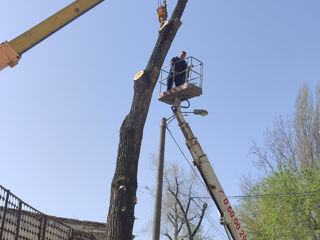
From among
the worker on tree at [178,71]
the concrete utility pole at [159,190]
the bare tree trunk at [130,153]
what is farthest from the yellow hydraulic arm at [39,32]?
the concrete utility pole at [159,190]

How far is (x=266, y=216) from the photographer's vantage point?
2033 cm

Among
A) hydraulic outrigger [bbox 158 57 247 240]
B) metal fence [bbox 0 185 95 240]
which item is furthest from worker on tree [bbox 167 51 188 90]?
metal fence [bbox 0 185 95 240]

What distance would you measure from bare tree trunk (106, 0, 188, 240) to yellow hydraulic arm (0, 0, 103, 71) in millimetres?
2550

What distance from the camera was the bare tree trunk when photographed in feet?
19.8

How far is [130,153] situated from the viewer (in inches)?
257

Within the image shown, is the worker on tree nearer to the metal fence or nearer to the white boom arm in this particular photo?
the white boom arm

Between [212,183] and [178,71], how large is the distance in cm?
370

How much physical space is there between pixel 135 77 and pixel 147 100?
0.64 m

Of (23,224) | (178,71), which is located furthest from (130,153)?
(178,71)

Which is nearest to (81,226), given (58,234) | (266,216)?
(58,234)

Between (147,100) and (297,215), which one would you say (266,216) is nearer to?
(297,215)

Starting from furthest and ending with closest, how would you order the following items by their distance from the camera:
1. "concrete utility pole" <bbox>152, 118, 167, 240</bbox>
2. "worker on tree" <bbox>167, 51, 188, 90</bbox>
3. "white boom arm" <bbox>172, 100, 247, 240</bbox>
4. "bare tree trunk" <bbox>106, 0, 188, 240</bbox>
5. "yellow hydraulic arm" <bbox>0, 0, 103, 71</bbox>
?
1. "worker on tree" <bbox>167, 51, 188, 90</bbox>
2. "white boom arm" <bbox>172, 100, 247, 240</bbox>
3. "concrete utility pole" <bbox>152, 118, 167, 240</bbox>
4. "yellow hydraulic arm" <bbox>0, 0, 103, 71</bbox>
5. "bare tree trunk" <bbox>106, 0, 188, 240</bbox>

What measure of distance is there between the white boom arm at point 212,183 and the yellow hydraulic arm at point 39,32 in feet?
12.0

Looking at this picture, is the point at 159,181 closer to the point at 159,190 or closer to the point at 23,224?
the point at 159,190
